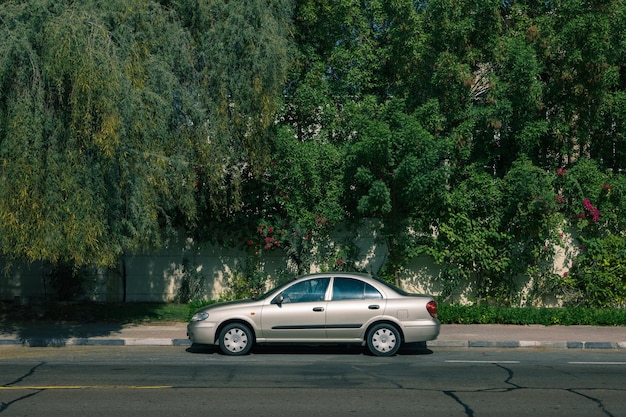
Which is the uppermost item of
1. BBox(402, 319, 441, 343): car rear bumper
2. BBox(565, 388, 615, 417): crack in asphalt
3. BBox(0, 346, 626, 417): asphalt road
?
BBox(402, 319, 441, 343): car rear bumper

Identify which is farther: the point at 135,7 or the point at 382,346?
the point at 135,7

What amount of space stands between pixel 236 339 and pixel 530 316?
8214 millimetres

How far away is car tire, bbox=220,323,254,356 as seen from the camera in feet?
45.7

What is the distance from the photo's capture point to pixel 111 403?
950cm

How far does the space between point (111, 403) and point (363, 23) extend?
555 inches

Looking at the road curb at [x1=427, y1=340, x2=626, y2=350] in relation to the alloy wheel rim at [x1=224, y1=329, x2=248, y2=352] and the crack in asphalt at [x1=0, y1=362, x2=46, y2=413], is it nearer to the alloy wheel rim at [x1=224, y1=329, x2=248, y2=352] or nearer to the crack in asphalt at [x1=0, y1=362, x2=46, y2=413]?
the alloy wheel rim at [x1=224, y1=329, x2=248, y2=352]

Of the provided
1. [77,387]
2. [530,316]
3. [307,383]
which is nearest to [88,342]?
[77,387]

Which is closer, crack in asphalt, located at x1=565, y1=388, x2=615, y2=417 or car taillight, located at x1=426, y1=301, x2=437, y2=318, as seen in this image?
crack in asphalt, located at x1=565, y1=388, x2=615, y2=417

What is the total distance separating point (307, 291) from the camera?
1407 centimetres

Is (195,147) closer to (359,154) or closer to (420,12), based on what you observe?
(359,154)

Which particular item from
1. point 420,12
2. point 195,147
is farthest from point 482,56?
point 195,147

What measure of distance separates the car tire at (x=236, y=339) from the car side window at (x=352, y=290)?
1.71 meters

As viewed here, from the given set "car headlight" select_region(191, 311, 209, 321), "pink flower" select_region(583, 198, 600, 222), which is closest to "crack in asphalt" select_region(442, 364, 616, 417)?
"car headlight" select_region(191, 311, 209, 321)

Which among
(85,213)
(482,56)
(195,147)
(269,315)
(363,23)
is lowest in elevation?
(269,315)
